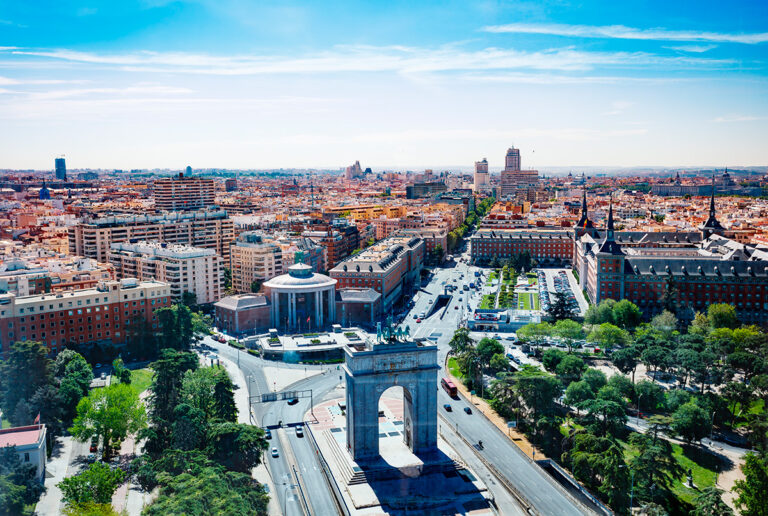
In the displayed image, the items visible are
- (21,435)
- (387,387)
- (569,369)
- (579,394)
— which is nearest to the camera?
(21,435)

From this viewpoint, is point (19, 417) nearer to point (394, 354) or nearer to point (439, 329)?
point (394, 354)

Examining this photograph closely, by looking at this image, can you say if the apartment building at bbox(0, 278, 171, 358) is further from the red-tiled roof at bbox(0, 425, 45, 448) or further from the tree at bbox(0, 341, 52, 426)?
the red-tiled roof at bbox(0, 425, 45, 448)

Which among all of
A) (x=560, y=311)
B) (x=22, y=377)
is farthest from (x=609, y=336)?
(x=22, y=377)

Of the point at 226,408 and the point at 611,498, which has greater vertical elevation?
A: the point at 226,408

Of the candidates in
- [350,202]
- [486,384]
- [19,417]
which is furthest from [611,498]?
[350,202]

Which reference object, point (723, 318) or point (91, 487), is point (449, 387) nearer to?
point (91, 487)
